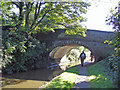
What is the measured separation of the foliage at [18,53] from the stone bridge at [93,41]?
2.92m

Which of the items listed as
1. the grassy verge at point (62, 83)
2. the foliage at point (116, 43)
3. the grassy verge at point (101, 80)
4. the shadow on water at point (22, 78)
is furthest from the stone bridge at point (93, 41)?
the foliage at point (116, 43)

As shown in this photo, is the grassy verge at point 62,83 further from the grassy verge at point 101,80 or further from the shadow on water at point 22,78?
the shadow on water at point 22,78

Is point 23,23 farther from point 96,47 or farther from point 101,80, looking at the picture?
point 96,47

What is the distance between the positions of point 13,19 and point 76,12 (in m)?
5.47

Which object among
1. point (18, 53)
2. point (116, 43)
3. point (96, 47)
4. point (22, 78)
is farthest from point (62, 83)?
point (96, 47)

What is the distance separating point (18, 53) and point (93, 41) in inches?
344

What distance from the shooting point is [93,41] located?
49.6ft

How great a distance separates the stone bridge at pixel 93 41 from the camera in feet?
48.6

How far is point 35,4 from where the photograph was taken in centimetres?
1230

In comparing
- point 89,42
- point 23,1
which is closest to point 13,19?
point 23,1

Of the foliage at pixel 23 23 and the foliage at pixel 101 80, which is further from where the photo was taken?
the foliage at pixel 23 23

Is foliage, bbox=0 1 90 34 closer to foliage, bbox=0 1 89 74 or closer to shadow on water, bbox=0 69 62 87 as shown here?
foliage, bbox=0 1 89 74

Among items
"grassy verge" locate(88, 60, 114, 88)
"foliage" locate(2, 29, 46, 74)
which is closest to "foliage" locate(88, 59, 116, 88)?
"grassy verge" locate(88, 60, 114, 88)

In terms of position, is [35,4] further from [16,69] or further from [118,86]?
[118,86]
